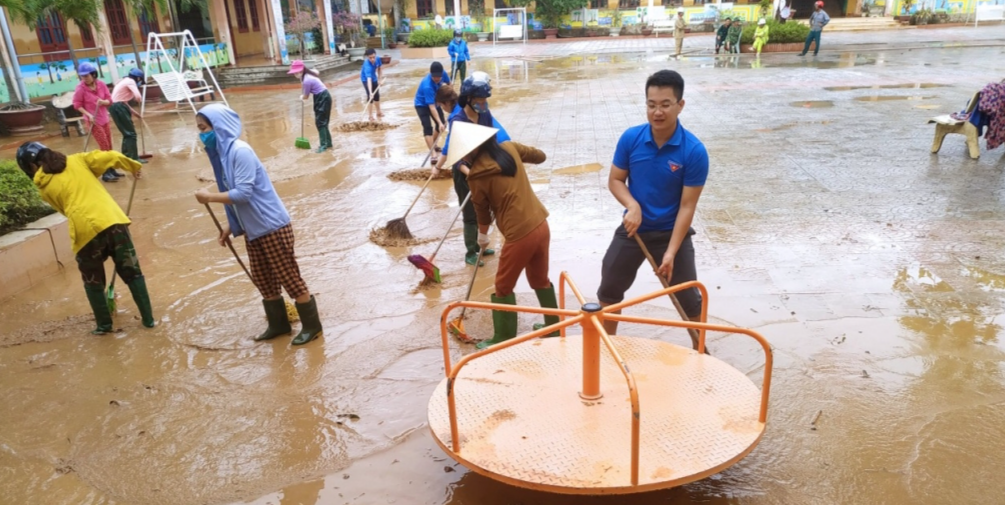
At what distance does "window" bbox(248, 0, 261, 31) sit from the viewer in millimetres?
25938

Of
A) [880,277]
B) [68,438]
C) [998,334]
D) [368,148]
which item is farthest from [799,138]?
[68,438]

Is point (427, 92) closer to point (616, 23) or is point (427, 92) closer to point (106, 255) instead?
point (106, 255)

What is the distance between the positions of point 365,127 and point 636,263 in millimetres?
9622

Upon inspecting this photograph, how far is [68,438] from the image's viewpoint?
11.6ft

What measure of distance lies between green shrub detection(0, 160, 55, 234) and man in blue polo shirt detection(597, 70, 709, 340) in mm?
5312

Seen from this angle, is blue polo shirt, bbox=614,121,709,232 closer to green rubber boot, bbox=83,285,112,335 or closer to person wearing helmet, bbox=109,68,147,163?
green rubber boot, bbox=83,285,112,335

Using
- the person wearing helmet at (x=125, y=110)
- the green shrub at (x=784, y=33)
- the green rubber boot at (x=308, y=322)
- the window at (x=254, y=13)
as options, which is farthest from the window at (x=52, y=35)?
the green shrub at (x=784, y=33)

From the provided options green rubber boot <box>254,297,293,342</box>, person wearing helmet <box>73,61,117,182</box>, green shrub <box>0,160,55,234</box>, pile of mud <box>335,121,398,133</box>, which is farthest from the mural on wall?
green rubber boot <box>254,297,293,342</box>

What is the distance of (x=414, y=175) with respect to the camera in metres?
8.59

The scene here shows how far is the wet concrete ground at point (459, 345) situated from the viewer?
3076 millimetres

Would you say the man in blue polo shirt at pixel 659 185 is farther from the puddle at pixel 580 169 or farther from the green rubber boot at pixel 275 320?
the puddle at pixel 580 169

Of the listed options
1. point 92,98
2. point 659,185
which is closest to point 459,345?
point 659,185

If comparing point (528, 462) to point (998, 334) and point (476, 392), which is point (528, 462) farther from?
point (998, 334)

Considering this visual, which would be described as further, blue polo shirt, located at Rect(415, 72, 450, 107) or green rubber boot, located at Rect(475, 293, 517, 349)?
blue polo shirt, located at Rect(415, 72, 450, 107)
